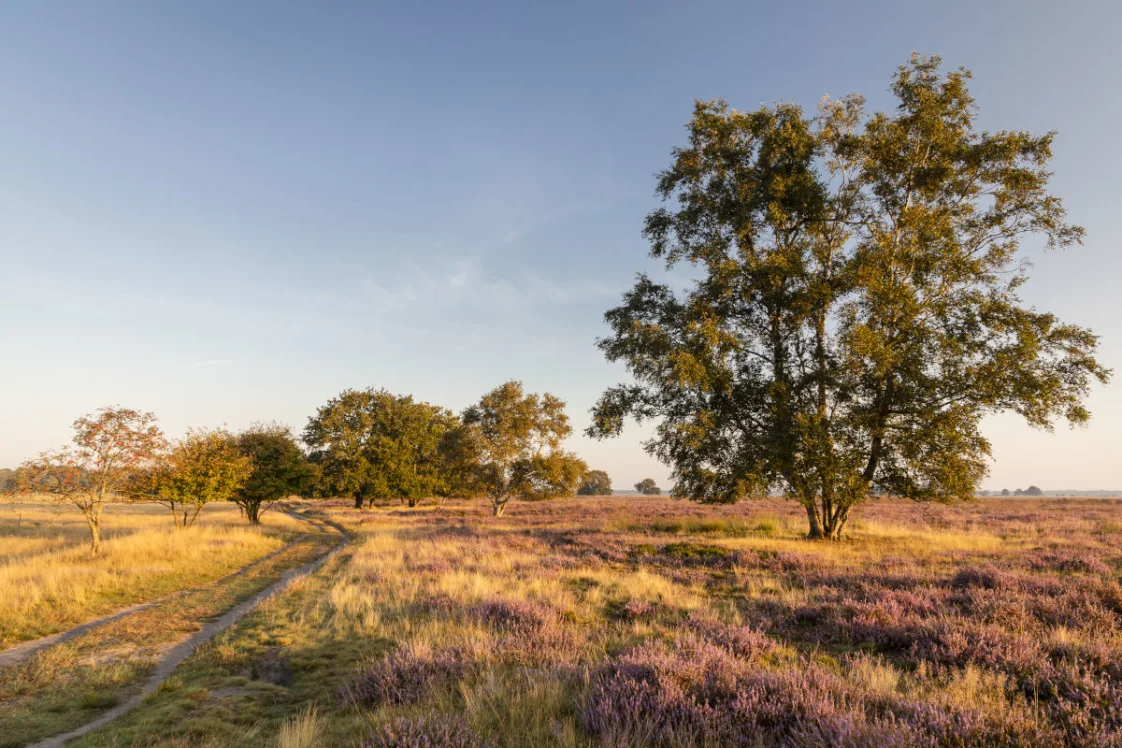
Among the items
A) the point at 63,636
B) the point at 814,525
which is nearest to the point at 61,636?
the point at 63,636

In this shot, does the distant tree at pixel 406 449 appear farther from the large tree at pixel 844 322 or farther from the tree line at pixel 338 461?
the large tree at pixel 844 322

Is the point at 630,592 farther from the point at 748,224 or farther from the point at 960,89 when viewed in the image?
the point at 960,89

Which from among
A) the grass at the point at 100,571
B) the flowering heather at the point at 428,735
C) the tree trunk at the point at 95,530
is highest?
the flowering heather at the point at 428,735

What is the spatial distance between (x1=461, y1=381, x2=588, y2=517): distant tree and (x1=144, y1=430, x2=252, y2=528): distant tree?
639 inches

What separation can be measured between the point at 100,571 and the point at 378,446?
3973cm

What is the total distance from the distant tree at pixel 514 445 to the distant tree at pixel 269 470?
1336 cm

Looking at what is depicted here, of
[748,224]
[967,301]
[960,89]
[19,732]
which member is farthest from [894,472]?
[19,732]

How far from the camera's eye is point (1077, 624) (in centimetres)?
764

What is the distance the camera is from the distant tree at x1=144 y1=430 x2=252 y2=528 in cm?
2573

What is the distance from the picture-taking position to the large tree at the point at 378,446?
53750mm

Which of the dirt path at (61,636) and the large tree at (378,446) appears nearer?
the dirt path at (61,636)

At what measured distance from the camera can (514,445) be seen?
40.9 m

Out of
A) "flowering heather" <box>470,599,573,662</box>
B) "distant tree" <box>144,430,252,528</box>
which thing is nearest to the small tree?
"distant tree" <box>144,430,252,528</box>

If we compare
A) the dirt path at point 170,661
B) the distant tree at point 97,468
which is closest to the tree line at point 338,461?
the distant tree at point 97,468
